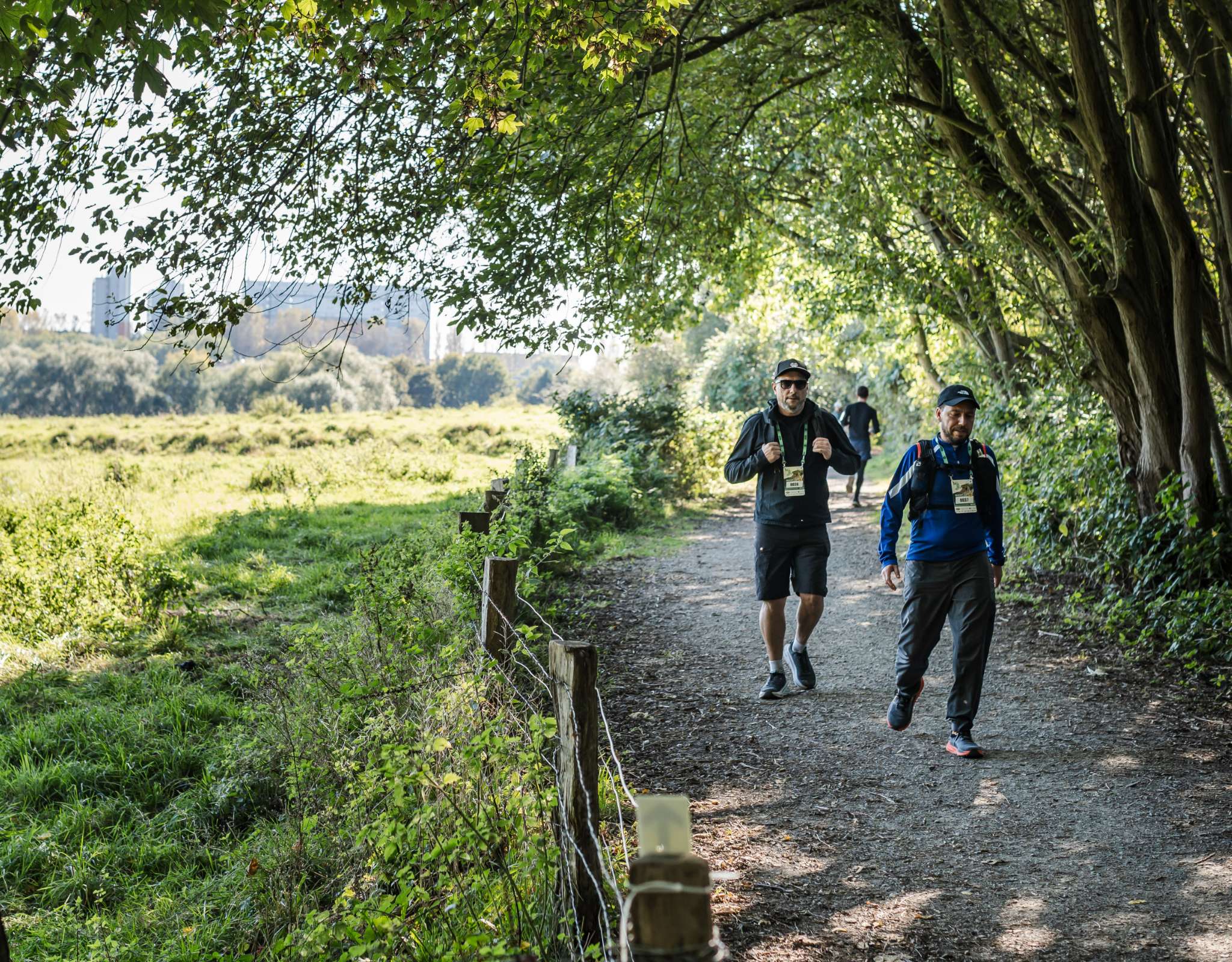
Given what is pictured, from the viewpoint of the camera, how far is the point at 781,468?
6.98 metres

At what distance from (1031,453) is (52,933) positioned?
34.6ft

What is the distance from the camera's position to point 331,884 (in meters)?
4.76

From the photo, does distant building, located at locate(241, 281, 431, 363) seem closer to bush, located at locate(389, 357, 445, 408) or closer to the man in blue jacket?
the man in blue jacket

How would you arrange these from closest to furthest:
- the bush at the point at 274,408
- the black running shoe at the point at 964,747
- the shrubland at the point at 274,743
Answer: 1. the shrubland at the point at 274,743
2. the black running shoe at the point at 964,747
3. the bush at the point at 274,408

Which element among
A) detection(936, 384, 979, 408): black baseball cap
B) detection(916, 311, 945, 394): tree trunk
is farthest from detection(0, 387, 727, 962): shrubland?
detection(916, 311, 945, 394): tree trunk

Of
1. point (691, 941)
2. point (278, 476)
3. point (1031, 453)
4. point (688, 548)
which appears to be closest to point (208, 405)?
point (278, 476)

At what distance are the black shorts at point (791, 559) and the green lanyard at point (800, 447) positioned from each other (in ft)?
1.57

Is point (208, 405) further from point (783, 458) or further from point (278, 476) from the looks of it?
point (783, 458)

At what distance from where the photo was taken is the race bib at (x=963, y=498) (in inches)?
230

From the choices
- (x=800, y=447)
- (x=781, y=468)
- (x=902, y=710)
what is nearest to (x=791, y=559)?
(x=781, y=468)

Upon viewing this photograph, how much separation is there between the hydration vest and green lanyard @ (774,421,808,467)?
1.11 m

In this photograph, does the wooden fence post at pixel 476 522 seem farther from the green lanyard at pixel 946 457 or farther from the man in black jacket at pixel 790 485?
the green lanyard at pixel 946 457

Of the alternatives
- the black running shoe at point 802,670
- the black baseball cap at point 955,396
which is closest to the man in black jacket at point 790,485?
the black running shoe at point 802,670

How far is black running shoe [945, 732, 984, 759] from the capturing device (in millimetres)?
5996
